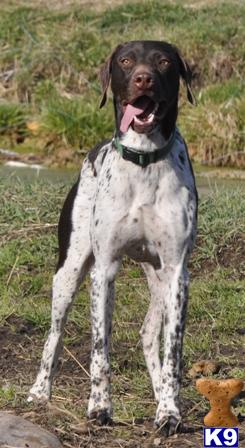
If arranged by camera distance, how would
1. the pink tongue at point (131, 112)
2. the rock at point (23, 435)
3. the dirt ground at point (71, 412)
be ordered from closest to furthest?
1. the rock at point (23, 435)
2. the dirt ground at point (71, 412)
3. the pink tongue at point (131, 112)

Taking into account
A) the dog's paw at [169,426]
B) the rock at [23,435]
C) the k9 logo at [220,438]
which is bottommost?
the dog's paw at [169,426]

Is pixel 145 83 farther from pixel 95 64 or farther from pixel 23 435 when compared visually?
pixel 95 64

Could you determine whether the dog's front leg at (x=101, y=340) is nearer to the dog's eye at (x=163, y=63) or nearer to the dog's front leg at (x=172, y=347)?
the dog's front leg at (x=172, y=347)

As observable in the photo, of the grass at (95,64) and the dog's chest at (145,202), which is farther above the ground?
the dog's chest at (145,202)

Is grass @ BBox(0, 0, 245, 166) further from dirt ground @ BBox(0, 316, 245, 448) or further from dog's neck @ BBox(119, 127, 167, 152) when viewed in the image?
dog's neck @ BBox(119, 127, 167, 152)

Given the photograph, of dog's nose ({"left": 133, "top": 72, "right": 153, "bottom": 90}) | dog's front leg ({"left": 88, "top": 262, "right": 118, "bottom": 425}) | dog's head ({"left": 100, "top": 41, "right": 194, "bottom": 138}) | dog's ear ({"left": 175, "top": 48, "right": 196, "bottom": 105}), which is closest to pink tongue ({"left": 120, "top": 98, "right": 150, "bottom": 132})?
dog's head ({"left": 100, "top": 41, "right": 194, "bottom": 138})

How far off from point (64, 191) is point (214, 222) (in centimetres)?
125

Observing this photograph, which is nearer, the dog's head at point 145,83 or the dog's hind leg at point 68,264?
the dog's head at point 145,83

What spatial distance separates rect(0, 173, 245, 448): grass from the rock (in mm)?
195

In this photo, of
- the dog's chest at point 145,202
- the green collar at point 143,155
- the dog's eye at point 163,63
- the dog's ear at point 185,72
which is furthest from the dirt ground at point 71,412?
the dog's eye at point 163,63

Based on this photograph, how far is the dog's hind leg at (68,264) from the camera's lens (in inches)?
254

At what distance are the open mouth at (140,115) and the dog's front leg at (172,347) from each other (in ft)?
2.02

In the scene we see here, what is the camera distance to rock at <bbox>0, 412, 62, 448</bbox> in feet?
17.6

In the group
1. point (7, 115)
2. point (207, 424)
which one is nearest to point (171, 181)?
point (207, 424)
